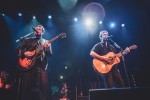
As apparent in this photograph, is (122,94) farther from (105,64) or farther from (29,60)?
(105,64)

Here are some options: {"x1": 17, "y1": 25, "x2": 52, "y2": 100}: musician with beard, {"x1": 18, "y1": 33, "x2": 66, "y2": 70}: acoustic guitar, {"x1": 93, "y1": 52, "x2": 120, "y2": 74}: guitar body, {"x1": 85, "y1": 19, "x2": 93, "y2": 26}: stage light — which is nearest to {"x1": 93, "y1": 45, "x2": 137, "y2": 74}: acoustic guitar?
{"x1": 93, "y1": 52, "x2": 120, "y2": 74}: guitar body

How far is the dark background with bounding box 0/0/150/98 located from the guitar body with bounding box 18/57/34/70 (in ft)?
10.0

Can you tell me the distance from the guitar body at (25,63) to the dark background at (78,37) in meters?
3.06

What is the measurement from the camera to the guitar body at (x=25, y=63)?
13.3ft

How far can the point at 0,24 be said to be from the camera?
7836 mm

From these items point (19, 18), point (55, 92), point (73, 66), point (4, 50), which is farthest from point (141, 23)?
point (4, 50)

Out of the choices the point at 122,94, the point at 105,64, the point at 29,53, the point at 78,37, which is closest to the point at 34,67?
the point at 29,53

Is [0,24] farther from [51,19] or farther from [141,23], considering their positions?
[141,23]

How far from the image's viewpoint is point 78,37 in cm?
890

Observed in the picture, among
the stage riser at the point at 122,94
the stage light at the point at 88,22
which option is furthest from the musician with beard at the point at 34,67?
the stage light at the point at 88,22

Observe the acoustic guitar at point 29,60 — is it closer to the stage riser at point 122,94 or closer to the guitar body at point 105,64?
the guitar body at point 105,64

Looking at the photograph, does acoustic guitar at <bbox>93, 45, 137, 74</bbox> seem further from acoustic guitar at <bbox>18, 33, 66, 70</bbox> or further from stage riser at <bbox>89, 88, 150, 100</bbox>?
stage riser at <bbox>89, 88, 150, 100</bbox>

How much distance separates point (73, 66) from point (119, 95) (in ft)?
22.2

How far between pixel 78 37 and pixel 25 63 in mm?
4935
